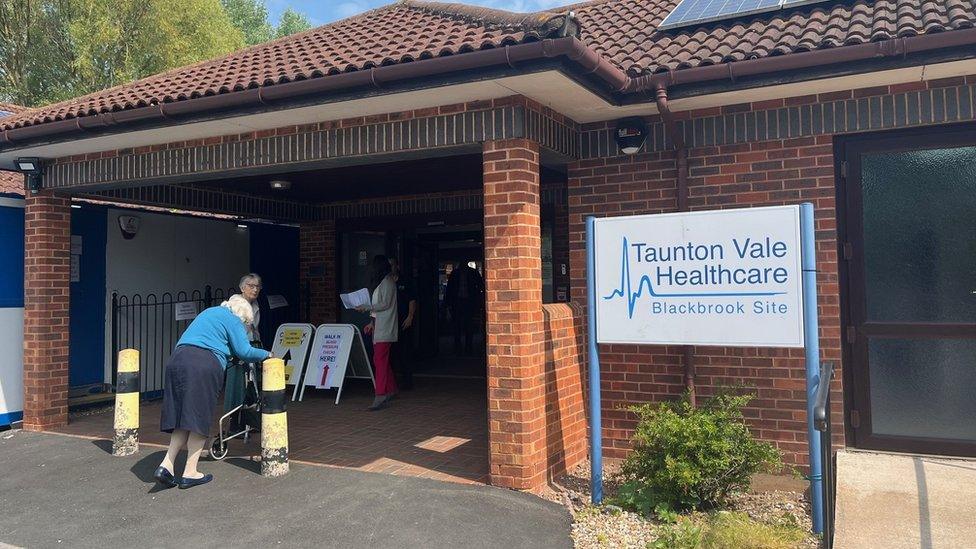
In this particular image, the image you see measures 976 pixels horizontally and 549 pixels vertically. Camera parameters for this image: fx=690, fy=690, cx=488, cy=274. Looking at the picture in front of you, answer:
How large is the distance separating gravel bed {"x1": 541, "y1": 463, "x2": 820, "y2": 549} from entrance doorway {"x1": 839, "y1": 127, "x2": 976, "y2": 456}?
1032mm

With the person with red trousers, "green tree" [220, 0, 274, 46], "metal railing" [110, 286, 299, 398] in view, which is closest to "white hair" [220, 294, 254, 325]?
the person with red trousers

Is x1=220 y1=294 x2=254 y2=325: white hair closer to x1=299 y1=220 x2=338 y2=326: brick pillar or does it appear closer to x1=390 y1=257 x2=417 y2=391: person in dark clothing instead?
x1=390 y1=257 x2=417 y2=391: person in dark clothing

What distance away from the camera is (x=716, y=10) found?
19.8 ft

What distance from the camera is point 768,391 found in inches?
215

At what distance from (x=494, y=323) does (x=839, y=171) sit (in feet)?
9.75

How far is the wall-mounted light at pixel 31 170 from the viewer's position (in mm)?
7387

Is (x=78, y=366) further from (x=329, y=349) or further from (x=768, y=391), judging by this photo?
(x=768, y=391)

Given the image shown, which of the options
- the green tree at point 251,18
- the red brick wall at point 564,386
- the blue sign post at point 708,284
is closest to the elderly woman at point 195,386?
the red brick wall at point 564,386

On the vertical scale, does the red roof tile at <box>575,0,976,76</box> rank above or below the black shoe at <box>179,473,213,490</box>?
above

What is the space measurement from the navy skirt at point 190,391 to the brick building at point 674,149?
6.34ft

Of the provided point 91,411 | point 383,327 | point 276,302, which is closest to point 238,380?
point 383,327

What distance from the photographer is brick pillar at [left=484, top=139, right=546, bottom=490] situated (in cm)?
504

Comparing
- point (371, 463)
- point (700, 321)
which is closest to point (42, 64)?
point (371, 463)

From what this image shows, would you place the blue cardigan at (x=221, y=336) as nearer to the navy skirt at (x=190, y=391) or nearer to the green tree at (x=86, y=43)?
the navy skirt at (x=190, y=391)
